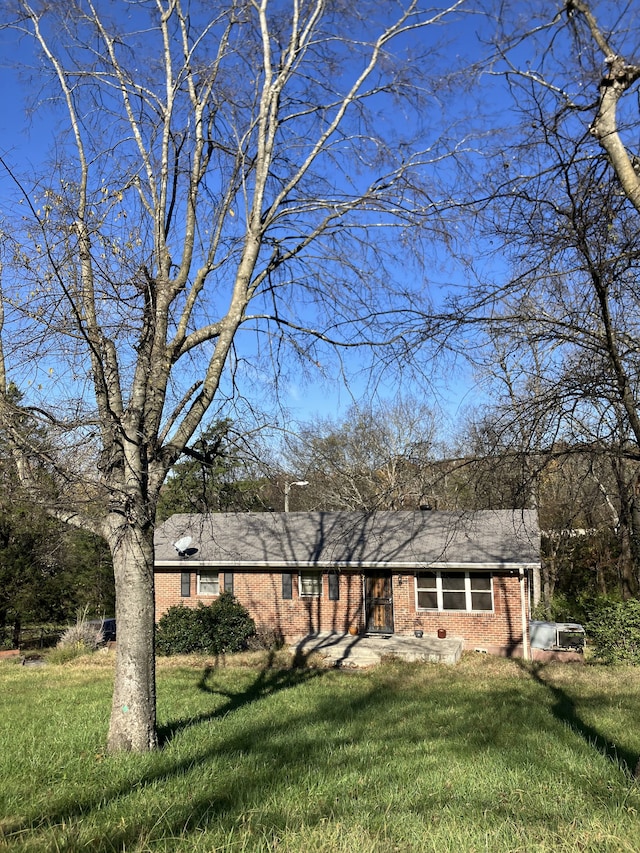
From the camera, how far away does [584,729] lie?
8.41m

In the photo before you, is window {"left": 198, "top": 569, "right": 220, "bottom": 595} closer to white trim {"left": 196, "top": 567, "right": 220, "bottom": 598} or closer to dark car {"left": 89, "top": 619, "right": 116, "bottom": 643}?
white trim {"left": 196, "top": 567, "right": 220, "bottom": 598}

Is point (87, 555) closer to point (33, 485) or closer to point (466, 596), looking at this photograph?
point (466, 596)

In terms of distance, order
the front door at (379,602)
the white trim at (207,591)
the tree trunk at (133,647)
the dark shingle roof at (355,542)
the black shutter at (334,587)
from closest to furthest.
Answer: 1. the tree trunk at (133,647)
2. the dark shingle roof at (355,542)
3. the front door at (379,602)
4. the black shutter at (334,587)
5. the white trim at (207,591)

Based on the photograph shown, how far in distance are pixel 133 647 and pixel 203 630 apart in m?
12.2

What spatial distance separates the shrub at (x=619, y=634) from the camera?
54.0ft

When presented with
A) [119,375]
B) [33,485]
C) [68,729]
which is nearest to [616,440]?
[119,375]

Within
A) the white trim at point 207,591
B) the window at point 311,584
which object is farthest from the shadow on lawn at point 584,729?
the white trim at point 207,591

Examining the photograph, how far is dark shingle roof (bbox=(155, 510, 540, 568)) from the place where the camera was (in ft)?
59.7

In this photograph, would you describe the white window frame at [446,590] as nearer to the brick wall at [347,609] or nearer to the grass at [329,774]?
Answer: the brick wall at [347,609]

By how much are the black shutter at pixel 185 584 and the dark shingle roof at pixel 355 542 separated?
734 millimetres

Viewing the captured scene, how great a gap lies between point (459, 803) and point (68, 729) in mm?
5382

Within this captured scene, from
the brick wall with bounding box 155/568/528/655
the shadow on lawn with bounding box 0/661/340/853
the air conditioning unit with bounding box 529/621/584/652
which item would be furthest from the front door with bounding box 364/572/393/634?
the shadow on lawn with bounding box 0/661/340/853

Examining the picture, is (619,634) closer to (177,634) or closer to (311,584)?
(311,584)

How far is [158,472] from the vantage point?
6.96 m
